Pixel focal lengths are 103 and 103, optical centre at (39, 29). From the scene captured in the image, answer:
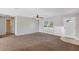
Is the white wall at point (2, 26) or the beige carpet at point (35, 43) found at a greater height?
the white wall at point (2, 26)

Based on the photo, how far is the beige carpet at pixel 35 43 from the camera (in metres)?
2.30

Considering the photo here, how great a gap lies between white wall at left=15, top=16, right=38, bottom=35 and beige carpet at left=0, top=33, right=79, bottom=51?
10cm

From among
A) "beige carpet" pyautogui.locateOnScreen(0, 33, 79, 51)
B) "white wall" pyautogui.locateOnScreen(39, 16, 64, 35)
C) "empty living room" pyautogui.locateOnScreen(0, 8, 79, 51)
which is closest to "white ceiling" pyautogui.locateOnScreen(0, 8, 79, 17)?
"empty living room" pyautogui.locateOnScreen(0, 8, 79, 51)

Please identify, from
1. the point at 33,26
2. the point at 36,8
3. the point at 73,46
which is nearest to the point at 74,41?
the point at 73,46

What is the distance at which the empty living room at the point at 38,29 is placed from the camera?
2.27 m

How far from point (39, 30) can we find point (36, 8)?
19.6 inches

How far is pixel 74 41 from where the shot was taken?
2234 mm

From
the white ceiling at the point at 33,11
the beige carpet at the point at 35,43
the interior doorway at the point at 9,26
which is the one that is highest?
the white ceiling at the point at 33,11

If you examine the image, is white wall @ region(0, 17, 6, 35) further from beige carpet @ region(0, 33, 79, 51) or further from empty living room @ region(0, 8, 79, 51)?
beige carpet @ region(0, 33, 79, 51)

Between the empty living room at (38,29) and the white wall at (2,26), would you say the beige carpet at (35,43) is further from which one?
the white wall at (2,26)

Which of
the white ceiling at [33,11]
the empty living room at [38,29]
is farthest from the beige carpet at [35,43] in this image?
the white ceiling at [33,11]

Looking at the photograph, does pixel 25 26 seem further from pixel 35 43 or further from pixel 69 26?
pixel 69 26
